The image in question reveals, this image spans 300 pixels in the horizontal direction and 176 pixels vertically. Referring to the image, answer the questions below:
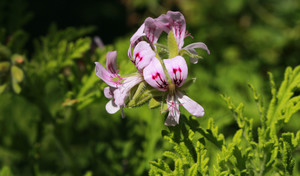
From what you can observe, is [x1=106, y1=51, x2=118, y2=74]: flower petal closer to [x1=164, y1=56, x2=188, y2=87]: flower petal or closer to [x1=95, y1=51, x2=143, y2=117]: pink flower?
[x1=95, y1=51, x2=143, y2=117]: pink flower

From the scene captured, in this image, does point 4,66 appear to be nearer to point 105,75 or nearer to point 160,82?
point 105,75

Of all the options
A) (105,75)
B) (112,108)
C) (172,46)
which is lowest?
(112,108)

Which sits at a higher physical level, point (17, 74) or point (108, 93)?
point (17, 74)

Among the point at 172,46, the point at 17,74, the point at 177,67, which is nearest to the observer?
the point at 177,67

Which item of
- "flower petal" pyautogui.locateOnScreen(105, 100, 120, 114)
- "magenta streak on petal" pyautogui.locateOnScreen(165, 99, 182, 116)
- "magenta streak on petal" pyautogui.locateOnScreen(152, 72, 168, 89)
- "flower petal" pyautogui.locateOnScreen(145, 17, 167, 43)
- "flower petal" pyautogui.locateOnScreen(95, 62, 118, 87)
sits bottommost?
"flower petal" pyautogui.locateOnScreen(105, 100, 120, 114)

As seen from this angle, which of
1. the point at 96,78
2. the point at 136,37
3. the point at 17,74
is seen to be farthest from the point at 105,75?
the point at 17,74

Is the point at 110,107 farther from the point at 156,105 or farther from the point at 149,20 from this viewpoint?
the point at 149,20

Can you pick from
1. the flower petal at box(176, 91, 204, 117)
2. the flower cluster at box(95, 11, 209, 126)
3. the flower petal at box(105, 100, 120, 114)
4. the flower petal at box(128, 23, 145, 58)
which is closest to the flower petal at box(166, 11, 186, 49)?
the flower cluster at box(95, 11, 209, 126)

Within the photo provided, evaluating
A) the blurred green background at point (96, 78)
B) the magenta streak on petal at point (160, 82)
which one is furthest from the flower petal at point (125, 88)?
the blurred green background at point (96, 78)

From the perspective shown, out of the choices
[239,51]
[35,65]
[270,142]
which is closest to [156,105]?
[270,142]
